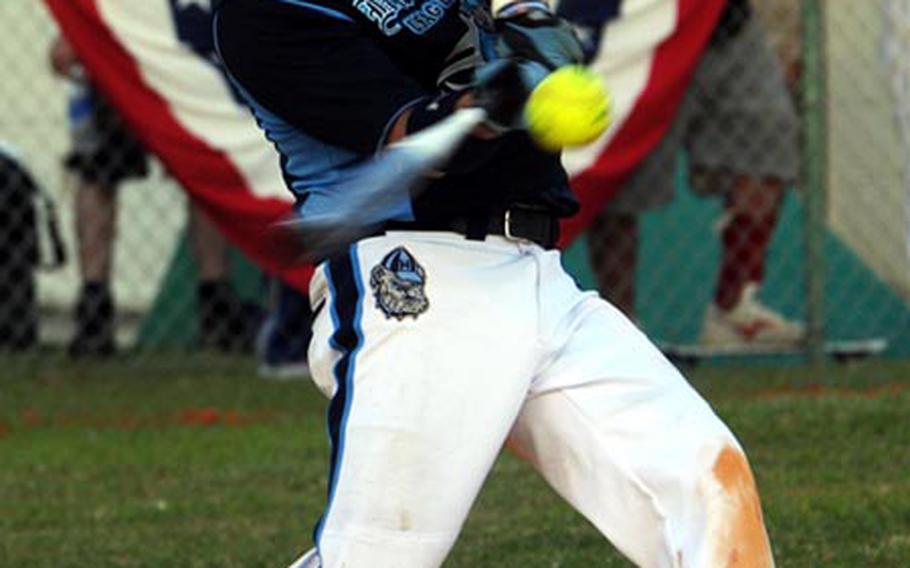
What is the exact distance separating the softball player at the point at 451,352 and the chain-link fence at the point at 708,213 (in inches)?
220

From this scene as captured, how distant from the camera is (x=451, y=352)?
3.65 metres

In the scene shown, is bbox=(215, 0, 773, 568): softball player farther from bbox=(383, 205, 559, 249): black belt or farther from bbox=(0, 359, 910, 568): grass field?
bbox=(0, 359, 910, 568): grass field

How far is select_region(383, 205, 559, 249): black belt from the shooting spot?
3732 millimetres

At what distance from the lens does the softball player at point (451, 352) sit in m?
3.63

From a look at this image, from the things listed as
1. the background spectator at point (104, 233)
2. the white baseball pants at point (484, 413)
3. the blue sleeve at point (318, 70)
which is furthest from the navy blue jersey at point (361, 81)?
the background spectator at point (104, 233)

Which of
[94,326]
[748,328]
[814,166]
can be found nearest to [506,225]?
[748,328]

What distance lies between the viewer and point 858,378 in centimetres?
895

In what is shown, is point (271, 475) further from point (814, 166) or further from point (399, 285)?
point (814, 166)

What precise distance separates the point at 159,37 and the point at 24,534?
3.12 meters

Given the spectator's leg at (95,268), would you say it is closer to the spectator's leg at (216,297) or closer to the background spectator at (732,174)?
the spectator's leg at (216,297)

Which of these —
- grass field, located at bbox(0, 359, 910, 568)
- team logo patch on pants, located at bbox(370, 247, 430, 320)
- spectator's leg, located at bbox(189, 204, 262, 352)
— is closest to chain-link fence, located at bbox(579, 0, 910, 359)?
grass field, located at bbox(0, 359, 910, 568)

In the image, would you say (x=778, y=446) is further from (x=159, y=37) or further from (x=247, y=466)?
(x=159, y=37)

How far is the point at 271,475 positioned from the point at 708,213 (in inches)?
145

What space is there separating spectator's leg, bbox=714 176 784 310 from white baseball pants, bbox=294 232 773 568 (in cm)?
595
